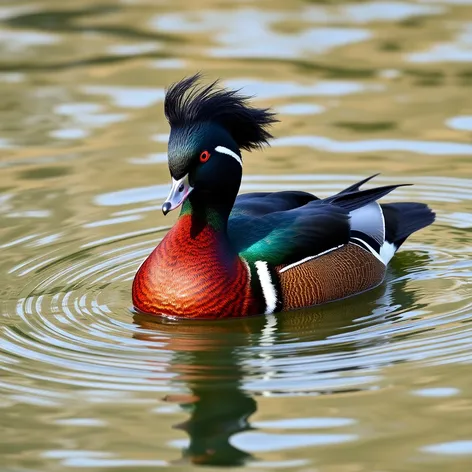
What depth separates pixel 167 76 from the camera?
1492 centimetres

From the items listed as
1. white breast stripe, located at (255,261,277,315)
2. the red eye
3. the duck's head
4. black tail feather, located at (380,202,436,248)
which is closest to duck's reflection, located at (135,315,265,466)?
white breast stripe, located at (255,261,277,315)

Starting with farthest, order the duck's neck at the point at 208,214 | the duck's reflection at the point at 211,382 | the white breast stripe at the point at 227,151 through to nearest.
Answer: the duck's neck at the point at 208,214
the white breast stripe at the point at 227,151
the duck's reflection at the point at 211,382

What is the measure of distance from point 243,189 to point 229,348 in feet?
11.7

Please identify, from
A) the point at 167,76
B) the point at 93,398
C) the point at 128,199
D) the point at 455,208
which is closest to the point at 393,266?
the point at 455,208

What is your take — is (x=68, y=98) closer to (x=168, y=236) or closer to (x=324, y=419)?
(x=168, y=236)

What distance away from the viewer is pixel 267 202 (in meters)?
9.77

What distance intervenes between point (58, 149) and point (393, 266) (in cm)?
415

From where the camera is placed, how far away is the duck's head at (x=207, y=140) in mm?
8664

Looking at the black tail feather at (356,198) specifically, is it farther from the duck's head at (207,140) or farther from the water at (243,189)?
the duck's head at (207,140)

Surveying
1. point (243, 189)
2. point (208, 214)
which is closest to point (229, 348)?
point (208, 214)

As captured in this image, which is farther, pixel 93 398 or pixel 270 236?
pixel 270 236

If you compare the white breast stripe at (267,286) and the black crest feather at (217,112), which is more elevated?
the black crest feather at (217,112)

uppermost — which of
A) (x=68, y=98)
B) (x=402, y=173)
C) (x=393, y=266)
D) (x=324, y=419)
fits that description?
(x=68, y=98)

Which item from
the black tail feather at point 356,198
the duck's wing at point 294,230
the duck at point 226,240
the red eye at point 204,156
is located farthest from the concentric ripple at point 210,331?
the red eye at point 204,156
